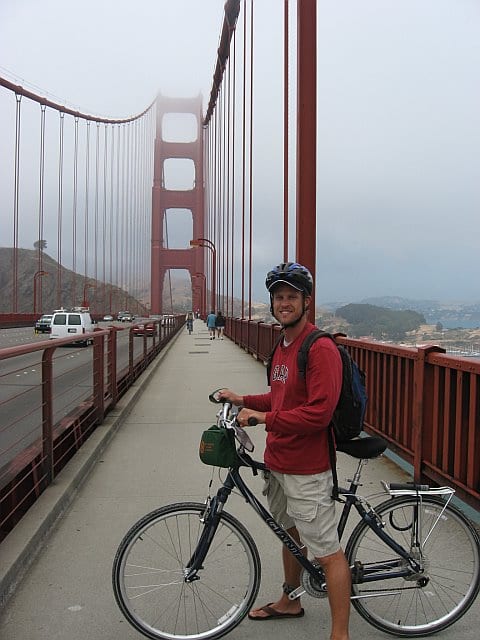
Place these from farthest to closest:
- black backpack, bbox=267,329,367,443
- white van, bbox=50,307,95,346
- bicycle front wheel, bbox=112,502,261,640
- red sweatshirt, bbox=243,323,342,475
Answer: white van, bbox=50,307,95,346 → bicycle front wheel, bbox=112,502,261,640 → black backpack, bbox=267,329,367,443 → red sweatshirt, bbox=243,323,342,475

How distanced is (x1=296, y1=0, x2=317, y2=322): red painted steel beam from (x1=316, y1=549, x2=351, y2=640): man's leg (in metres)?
→ 6.07

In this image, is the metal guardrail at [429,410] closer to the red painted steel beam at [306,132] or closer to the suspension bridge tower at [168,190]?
the red painted steel beam at [306,132]

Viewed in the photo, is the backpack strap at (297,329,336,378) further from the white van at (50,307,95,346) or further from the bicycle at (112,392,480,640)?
the white van at (50,307,95,346)

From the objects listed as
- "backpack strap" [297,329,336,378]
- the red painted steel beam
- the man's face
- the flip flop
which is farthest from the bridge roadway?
the red painted steel beam

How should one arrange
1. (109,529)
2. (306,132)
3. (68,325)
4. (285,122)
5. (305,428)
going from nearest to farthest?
1. (305,428)
2. (109,529)
3. (306,132)
4. (285,122)
5. (68,325)

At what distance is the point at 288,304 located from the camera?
2561mm

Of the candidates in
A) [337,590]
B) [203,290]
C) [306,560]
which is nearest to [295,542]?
[306,560]

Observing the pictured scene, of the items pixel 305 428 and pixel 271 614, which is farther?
pixel 271 614

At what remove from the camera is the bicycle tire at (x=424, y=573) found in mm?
2672

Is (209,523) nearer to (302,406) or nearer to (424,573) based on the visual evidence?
(302,406)

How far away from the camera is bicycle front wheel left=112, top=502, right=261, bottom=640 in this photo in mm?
2596

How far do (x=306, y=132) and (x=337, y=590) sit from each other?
21.9 feet

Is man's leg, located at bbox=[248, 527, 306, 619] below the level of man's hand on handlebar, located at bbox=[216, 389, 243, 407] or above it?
below

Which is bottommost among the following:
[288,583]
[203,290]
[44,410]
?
[288,583]
